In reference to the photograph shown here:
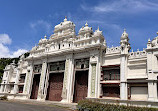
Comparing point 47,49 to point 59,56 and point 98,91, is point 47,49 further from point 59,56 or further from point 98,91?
point 98,91

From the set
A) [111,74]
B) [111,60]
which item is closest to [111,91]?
[111,74]

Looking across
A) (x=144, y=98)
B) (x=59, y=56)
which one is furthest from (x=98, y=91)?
(x=59, y=56)

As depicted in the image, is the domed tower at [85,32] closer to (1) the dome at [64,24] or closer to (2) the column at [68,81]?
(1) the dome at [64,24]

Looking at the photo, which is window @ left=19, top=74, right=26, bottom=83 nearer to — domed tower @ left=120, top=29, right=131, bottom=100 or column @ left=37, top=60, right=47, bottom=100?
column @ left=37, top=60, right=47, bottom=100

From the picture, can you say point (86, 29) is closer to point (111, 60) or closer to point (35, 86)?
point (111, 60)

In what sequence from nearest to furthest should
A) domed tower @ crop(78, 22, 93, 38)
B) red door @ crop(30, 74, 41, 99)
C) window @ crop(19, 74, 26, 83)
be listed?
Answer: domed tower @ crop(78, 22, 93, 38)
red door @ crop(30, 74, 41, 99)
window @ crop(19, 74, 26, 83)

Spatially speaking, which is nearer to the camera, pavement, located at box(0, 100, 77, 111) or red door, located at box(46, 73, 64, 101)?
pavement, located at box(0, 100, 77, 111)

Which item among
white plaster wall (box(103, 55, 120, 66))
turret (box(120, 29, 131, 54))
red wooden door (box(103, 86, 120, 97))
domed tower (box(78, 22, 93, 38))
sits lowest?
red wooden door (box(103, 86, 120, 97))

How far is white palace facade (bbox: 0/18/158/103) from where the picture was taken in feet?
72.7

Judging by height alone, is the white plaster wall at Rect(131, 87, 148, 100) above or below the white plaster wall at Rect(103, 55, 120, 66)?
below

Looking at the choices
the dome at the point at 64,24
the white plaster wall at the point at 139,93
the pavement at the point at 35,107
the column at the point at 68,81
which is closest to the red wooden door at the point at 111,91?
the white plaster wall at the point at 139,93

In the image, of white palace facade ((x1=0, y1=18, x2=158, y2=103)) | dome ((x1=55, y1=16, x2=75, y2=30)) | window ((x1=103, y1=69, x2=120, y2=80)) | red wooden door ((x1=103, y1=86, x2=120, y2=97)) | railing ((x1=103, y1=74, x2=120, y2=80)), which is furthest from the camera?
dome ((x1=55, y1=16, x2=75, y2=30))

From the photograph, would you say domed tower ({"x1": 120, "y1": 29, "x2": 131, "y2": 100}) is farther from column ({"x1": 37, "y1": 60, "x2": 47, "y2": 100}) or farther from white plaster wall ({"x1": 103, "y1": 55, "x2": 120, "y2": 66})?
column ({"x1": 37, "y1": 60, "x2": 47, "y2": 100})

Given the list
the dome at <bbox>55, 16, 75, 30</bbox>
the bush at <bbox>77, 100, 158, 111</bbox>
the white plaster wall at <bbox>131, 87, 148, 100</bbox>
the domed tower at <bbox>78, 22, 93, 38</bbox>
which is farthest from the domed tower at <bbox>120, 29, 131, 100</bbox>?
the dome at <bbox>55, 16, 75, 30</bbox>
